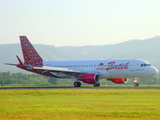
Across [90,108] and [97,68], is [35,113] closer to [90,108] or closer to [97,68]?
[90,108]

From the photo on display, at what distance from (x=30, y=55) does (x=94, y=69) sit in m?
14.2

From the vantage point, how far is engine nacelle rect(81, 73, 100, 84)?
6750 cm

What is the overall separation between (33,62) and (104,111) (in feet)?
165

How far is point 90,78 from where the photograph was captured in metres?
67.6

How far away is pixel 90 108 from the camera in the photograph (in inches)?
1215

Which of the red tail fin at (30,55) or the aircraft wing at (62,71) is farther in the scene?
the red tail fin at (30,55)

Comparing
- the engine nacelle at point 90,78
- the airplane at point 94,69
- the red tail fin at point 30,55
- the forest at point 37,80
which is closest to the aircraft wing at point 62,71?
the airplane at point 94,69

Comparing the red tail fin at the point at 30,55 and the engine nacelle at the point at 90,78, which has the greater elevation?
the red tail fin at the point at 30,55

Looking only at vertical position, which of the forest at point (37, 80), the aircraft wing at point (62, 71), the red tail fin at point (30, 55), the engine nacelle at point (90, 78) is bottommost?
the forest at point (37, 80)

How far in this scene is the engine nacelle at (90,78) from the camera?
67500mm

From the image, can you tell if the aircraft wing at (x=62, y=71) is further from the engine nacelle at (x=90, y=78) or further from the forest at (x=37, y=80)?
the forest at (x=37, y=80)

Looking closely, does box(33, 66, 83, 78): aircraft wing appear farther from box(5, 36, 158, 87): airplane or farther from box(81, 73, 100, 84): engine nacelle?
box(81, 73, 100, 84): engine nacelle

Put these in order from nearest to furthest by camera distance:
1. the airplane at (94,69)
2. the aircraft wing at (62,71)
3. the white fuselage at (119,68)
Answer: the white fuselage at (119,68), the airplane at (94,69), the aircraft wing at (62,71)

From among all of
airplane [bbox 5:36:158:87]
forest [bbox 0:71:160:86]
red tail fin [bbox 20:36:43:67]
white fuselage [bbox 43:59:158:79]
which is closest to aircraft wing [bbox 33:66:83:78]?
airplane [bbox 5:36:158:87]
